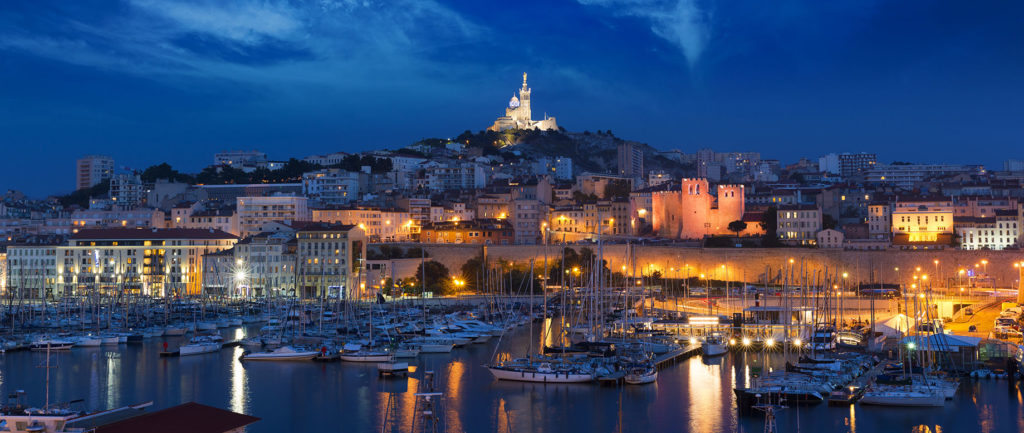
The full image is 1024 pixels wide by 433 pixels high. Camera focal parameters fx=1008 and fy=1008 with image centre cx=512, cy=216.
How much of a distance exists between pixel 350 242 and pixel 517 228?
44.3 feet

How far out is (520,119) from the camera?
9244 centimetres

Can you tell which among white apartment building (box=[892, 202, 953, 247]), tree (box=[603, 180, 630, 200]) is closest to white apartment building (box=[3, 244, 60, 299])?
tree (box=[603, 180, 630, 200])

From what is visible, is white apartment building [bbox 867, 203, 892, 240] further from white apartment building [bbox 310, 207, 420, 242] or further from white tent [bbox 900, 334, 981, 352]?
white tent [bbox 900, 334, 981, 352]

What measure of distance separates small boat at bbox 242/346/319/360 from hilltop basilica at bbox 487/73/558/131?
6706 centimetres

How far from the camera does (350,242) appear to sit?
39.5 meters

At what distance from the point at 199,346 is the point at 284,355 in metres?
2.72

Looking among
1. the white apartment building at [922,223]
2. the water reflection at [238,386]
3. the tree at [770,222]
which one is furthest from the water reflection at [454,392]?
the white apartment building at [922,223]

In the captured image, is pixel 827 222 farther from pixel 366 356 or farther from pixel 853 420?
pixel 853 420

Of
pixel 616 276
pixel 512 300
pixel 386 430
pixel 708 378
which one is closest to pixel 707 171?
pixel 616 276

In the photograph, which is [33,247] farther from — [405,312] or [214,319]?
[405,312]

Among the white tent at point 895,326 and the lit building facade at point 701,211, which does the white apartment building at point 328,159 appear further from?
the white tent at point 895,326

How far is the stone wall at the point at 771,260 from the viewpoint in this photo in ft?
121

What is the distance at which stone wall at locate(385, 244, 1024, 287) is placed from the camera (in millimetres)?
37006

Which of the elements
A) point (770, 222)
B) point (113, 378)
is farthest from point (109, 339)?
point (770, 222)
